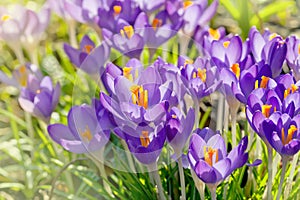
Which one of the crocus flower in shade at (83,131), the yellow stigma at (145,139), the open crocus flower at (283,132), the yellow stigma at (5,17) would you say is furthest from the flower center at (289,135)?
the yellow stigma at (5,17)

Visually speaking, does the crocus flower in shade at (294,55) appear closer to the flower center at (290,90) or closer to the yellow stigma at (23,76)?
the flower center at (290,90)

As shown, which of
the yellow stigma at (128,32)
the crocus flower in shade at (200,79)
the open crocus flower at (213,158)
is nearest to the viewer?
the open crocus flower at (213,158)

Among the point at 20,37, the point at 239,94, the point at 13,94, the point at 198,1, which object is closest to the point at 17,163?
the point at 20,37

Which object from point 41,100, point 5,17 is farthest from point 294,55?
point 5,17

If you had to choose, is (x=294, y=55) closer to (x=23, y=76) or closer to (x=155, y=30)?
(x=155, y=30)

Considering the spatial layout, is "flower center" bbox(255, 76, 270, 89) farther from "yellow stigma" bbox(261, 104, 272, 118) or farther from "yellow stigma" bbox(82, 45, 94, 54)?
"yellow stigma" bbox(82, 45, 94, 54)

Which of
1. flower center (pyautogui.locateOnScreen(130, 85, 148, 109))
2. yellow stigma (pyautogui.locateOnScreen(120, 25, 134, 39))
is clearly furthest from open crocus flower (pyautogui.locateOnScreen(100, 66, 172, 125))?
yellow stigma (pyautogui.locateOnScreen(120, 25, 134, 39))
